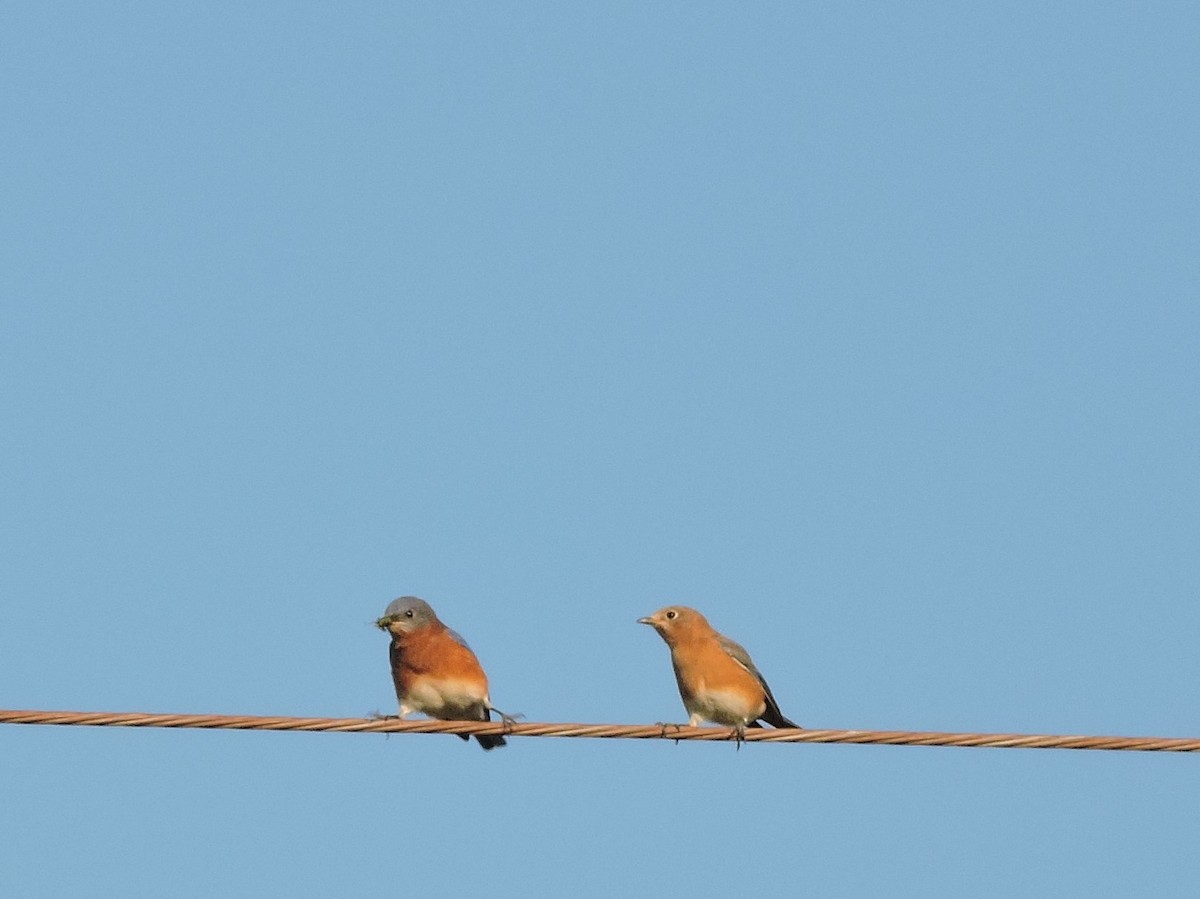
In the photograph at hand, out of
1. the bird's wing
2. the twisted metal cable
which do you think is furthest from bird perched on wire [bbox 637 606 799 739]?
the twisted metal cable

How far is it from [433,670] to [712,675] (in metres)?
1.84

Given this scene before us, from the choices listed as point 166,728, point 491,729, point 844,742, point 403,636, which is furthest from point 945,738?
point 403,636

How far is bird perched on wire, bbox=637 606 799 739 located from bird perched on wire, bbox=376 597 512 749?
1.29 metres

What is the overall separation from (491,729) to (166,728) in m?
2.15

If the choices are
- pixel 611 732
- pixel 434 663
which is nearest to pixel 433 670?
pixel 434 663

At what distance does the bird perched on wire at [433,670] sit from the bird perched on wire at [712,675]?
1286 millimetres

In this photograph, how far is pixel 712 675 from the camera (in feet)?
45.1

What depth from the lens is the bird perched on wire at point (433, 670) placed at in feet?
45.1

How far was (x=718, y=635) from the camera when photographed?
46.9ft

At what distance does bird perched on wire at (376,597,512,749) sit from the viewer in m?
13.8

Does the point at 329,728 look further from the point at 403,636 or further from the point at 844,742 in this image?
the point at 403,636

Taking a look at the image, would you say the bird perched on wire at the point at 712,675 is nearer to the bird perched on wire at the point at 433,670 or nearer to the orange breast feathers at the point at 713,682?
the orange breast feathers at the point at 713,682

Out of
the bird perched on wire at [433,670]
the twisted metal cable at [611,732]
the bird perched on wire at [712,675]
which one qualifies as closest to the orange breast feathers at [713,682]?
the bird perched on wire at [712,675]

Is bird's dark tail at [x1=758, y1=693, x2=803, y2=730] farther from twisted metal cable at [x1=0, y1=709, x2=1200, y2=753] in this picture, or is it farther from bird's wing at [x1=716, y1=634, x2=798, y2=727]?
twisted metal cable at [x1=0, y1=709, x2=1200, y2=753]
